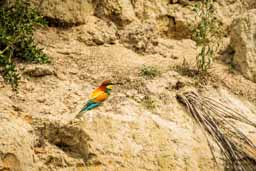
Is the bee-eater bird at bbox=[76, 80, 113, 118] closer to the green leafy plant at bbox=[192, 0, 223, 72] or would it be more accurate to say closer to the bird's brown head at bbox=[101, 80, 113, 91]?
the bird's brown head at bbox=[101, 80, 113, 91]

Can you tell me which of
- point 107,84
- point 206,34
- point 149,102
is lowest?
point 149,102

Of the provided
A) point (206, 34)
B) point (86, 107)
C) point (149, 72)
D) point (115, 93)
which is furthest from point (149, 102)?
point (206, 34)

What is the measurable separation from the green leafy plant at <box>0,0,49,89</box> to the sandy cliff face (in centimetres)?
18

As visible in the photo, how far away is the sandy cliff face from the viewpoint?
16.2 ft

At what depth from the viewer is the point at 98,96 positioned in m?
5.23

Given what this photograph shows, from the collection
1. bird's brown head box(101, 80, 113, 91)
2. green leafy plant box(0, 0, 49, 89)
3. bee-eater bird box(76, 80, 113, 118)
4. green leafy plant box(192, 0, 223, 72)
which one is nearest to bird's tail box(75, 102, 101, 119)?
bee-eater bird box(76, 80, 113, 118)

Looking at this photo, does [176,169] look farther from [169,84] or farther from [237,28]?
[237,28]

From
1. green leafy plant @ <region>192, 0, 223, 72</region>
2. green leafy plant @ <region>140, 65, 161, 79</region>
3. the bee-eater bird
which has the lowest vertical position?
the bee-eater bird

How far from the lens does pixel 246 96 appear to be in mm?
6145

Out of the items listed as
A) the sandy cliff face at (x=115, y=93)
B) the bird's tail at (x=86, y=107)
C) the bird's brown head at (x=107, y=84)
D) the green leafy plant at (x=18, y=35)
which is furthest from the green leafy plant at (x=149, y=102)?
the green leafy plant at (x=18, y=35)

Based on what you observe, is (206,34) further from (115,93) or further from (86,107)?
(86,107)

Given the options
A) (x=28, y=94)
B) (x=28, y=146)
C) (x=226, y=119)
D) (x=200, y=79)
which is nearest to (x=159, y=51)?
(x=200, y=79)

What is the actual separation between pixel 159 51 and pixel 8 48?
161 centimetres

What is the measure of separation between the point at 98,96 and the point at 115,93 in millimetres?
308
